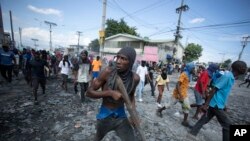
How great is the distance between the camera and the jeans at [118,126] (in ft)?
6.25

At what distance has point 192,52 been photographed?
44844 mm

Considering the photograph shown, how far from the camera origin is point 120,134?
1.98 meters

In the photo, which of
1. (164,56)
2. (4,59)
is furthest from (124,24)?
(4,59)

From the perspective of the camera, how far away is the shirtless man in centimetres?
174

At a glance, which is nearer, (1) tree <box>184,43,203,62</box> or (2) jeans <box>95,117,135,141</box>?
(2) jeans <box>95,117,135,141</box>

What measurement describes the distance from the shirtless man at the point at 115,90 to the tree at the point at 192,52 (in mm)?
46376

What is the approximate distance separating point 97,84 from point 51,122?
2898mm

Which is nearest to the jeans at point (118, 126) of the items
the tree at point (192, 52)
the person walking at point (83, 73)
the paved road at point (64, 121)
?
the paved road at point (64, 121)

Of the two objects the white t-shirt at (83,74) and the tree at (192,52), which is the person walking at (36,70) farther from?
the tree at (192,52)

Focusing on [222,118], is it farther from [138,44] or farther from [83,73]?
[138,44]

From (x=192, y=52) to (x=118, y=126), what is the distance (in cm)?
4823

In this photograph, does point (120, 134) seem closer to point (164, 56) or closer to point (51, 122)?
point (51, 122)

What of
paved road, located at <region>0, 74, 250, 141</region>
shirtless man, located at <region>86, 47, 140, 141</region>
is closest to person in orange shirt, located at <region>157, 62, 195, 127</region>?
paved road, located at <region>0, 74, 250, 141</region>

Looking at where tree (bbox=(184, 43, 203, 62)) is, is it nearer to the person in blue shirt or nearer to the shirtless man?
the person in blue shirt
